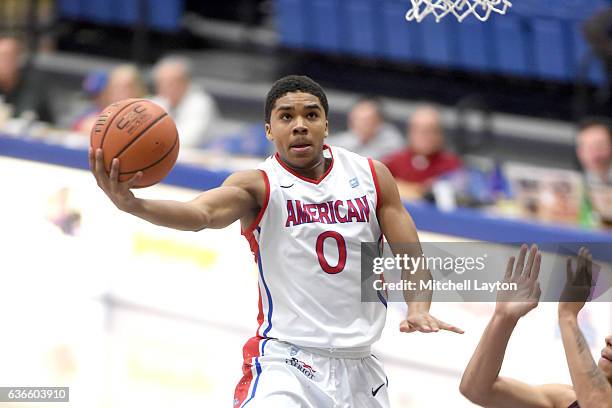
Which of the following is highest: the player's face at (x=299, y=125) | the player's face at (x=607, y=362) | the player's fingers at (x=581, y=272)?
the player's face at (x=299, y=125)

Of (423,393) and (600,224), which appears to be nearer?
(423,393)

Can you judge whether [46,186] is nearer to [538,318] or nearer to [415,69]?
[538,318]

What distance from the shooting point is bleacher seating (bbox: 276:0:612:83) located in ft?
33.4

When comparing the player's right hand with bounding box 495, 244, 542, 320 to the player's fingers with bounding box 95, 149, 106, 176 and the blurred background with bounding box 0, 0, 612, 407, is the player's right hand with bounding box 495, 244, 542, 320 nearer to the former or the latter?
the player's fingers with bounding box 95, 149, 106, 176

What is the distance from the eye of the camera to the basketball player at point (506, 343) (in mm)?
4207

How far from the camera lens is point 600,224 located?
7.47 meters

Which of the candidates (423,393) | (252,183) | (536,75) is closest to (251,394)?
(252,183)

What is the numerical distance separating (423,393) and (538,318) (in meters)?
0.76

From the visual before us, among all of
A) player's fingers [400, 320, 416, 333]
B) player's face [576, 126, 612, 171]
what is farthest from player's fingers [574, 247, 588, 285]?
player's face [576, 126, 612, 171]

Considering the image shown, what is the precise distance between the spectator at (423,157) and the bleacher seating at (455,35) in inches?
67.0

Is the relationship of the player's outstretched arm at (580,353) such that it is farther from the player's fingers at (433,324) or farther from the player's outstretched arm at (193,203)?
the player's outstretched arm at (193,203)

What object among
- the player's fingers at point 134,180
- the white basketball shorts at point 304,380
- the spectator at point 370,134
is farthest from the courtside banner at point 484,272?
the spectator at point 370,134

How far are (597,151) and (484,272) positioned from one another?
8.47ft

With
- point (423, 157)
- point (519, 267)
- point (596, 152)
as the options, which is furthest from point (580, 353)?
point (423, 157)
